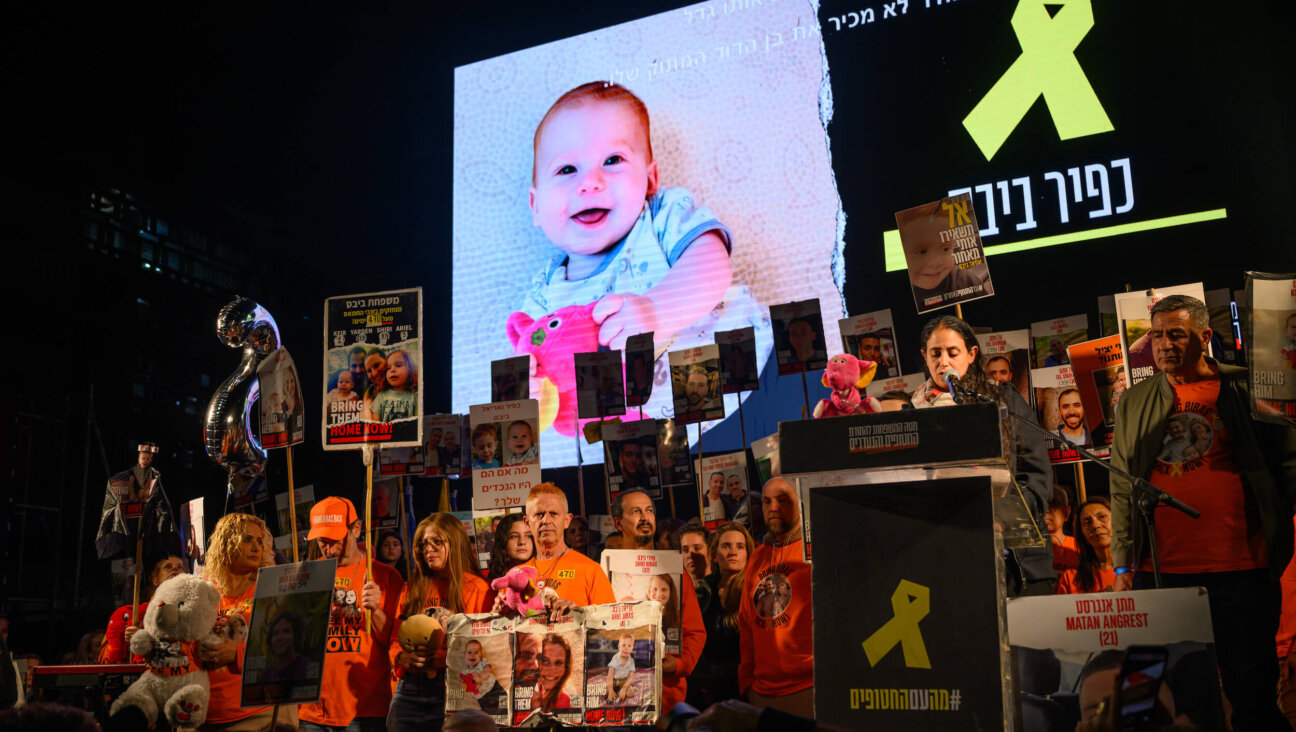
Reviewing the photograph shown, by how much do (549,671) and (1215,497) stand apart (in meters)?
2.14

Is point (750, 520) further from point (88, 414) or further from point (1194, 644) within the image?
point (88, 414)

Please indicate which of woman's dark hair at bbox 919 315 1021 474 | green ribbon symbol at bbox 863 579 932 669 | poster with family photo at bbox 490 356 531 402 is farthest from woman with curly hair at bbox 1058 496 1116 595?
poster with family photo at bbox 490 356 531 402

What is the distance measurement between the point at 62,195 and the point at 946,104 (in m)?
8.21

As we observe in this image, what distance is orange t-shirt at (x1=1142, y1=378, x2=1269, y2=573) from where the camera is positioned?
9.75ft

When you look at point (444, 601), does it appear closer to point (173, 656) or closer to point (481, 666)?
point (481, 666)

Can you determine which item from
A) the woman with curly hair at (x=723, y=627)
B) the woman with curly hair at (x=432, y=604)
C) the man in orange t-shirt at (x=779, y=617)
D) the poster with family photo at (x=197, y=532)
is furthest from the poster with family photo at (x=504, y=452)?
the man in orange t-shirt at (x=779, y=617)

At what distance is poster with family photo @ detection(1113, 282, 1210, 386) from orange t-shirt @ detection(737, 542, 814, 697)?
146 centimetres

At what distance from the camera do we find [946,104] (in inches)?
291

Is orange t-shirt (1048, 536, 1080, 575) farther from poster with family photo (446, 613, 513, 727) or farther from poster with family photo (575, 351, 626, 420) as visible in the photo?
poster with family photo (575, 351, 626, 420)

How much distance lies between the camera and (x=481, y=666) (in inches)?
140

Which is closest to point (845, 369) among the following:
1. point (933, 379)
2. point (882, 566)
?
point (933, 379)

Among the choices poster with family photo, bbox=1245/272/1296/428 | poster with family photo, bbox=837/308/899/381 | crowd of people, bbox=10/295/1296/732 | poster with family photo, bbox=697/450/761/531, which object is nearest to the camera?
poster with family photo, bbox=1245/272/1296/428

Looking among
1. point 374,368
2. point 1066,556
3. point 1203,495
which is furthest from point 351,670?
point 1203,495

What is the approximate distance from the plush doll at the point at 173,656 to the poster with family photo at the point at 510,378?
10.6 feet
